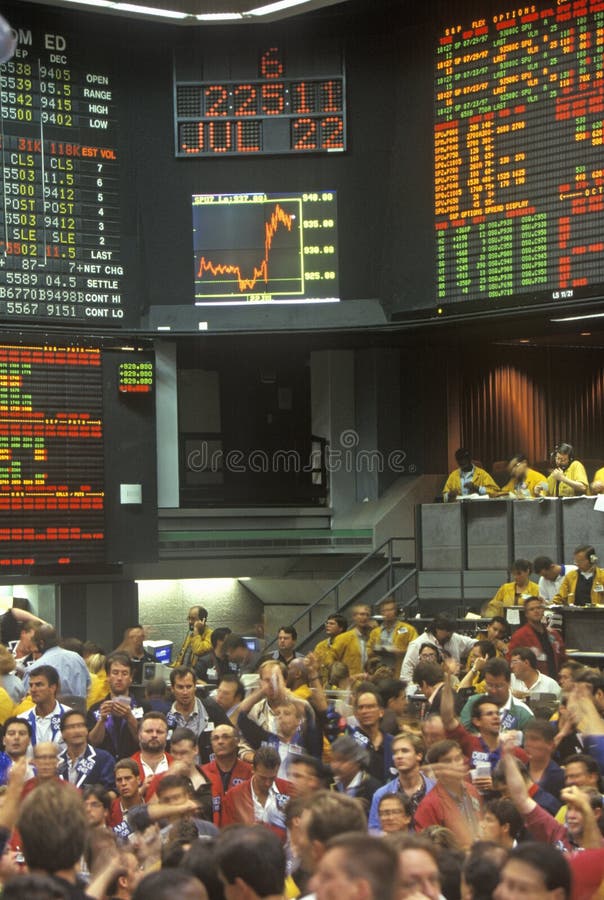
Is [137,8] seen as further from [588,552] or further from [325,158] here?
[588,552]

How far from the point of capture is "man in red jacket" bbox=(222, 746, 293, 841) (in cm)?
723

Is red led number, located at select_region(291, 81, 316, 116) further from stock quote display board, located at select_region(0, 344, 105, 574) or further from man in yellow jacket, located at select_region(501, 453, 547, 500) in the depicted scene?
man in yellow jacket, located at select_region(501, 453, 547, 500)

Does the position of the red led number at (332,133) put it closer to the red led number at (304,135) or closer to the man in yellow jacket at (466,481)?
the red led number at (304,135)

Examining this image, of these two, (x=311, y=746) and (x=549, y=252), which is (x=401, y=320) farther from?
(x=311, y=746)

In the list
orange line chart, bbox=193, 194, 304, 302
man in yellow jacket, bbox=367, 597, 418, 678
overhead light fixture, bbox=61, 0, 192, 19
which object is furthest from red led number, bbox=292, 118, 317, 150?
man in yellow jacket, bbox=367, 597, 418, 678

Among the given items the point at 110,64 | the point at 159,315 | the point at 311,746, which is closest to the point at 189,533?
the point at 159,315

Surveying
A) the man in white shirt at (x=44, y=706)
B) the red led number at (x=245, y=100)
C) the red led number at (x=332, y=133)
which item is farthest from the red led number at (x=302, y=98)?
the man in white shirt at (x=44, y=706)

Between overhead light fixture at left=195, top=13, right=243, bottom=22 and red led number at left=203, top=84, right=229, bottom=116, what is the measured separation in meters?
0.95

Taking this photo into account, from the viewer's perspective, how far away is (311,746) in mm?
8336

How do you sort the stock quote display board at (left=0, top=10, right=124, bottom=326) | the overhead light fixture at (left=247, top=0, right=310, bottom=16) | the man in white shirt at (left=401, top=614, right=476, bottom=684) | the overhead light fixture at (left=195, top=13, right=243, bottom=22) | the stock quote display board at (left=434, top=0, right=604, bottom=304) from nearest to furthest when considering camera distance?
the man in white shirt at (left=401, top=614, right=476, bottom=684) < the stock quote display board at (left=434, top=0, right=604, bottom=304) < the stock quote display board at (left=0, top=10, right=124, bottom=326) < the overhead light fixture at (left=247, top=0, right=310, bottom=16) < the overhead light fixture at (left=195, top=13, right=243, bottom=22)

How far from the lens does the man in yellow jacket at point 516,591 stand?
47.0 feet

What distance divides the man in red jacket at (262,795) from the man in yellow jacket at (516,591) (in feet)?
23.0

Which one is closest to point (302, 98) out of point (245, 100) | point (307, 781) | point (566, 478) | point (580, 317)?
point (245, 100)

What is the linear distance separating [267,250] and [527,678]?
8.36 meters
